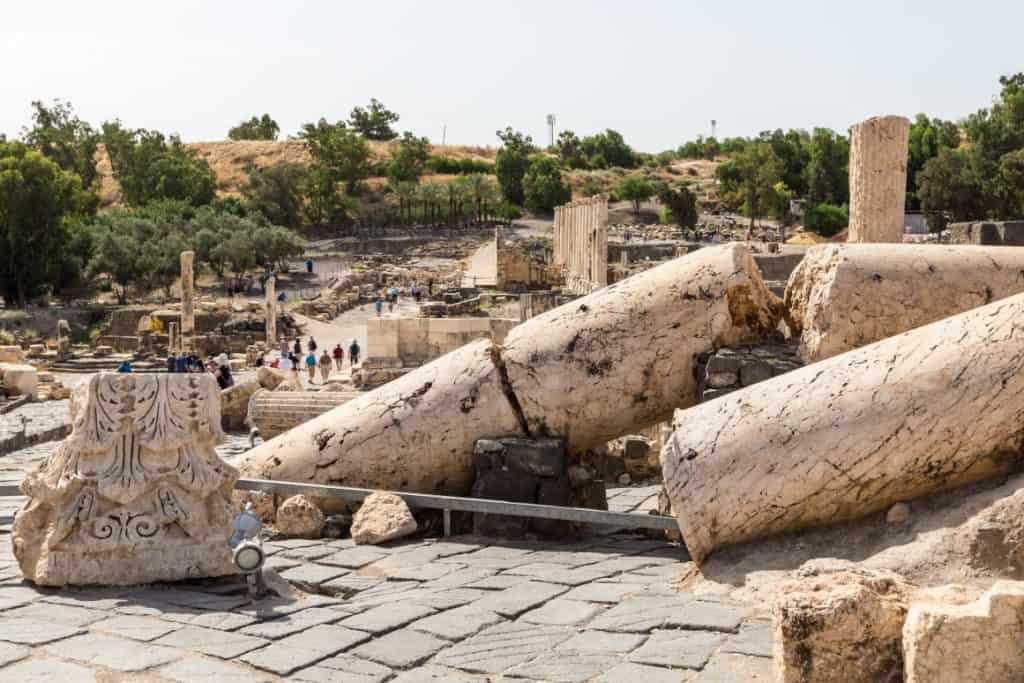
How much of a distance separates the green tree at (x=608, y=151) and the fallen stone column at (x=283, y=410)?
74650mm

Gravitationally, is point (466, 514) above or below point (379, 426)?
below

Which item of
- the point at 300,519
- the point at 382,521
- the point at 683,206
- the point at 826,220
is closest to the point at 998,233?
the point at 382,521

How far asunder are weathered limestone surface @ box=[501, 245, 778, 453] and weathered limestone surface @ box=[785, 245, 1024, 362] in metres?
0.58

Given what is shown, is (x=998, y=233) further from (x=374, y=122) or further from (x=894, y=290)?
(x=374, y=122)

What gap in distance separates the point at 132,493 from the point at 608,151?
3256 inches

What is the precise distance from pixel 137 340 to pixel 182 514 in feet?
98.1

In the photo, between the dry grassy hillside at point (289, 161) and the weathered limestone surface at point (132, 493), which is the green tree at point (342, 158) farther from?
the weathered limestone surface at point (132, 493)

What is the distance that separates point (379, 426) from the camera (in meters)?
7.55

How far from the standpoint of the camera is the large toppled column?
7.16 meters

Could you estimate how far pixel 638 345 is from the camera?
283 inches

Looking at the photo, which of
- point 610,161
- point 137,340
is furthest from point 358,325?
point 610,161

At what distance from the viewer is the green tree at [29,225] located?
43469 millimetres

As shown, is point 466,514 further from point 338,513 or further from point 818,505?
point 818,505

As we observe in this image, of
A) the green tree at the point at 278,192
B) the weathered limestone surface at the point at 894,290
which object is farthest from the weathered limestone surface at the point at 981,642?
the green tree at the point at 278,192
